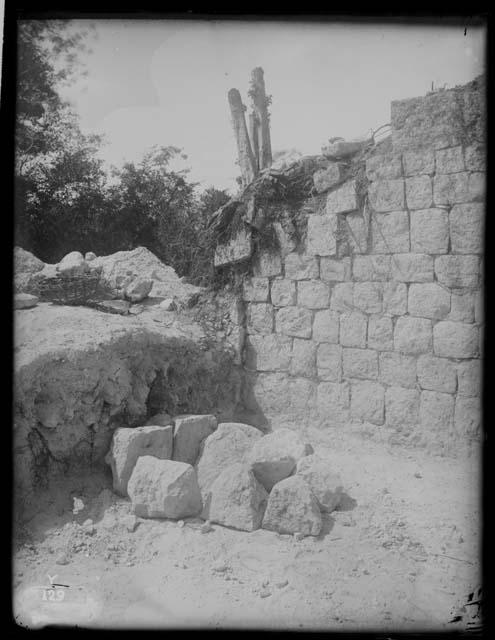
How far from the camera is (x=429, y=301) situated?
5.01 m

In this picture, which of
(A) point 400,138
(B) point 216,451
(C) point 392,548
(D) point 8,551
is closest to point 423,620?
(C) point 392,548

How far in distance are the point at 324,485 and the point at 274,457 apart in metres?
0.54

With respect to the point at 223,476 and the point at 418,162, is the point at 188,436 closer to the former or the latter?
the point at 223,476

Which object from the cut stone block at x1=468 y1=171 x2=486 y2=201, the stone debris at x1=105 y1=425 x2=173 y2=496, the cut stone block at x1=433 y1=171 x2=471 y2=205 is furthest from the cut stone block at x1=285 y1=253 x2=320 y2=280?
the stone debris at x1=105 y1=425 x2=173 y2=496

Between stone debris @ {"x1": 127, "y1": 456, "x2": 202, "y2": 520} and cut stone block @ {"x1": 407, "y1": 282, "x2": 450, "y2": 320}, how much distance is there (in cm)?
286

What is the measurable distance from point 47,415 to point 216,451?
63.2 inches

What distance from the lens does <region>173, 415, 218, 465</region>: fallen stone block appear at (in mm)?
4754

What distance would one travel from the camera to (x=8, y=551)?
3.74 meters

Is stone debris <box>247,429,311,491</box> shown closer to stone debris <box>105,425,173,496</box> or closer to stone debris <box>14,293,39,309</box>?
stone debris <box>105,425,173,496</box>

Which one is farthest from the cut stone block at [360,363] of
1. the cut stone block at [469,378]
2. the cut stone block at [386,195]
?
the cut stone block at [386,195]

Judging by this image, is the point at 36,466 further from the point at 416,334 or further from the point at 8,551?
the point at 416,334

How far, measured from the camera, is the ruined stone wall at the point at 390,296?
4801mm

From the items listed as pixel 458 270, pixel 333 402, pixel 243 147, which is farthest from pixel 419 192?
pixel 243 147

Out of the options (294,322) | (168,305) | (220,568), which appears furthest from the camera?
(168,305)
